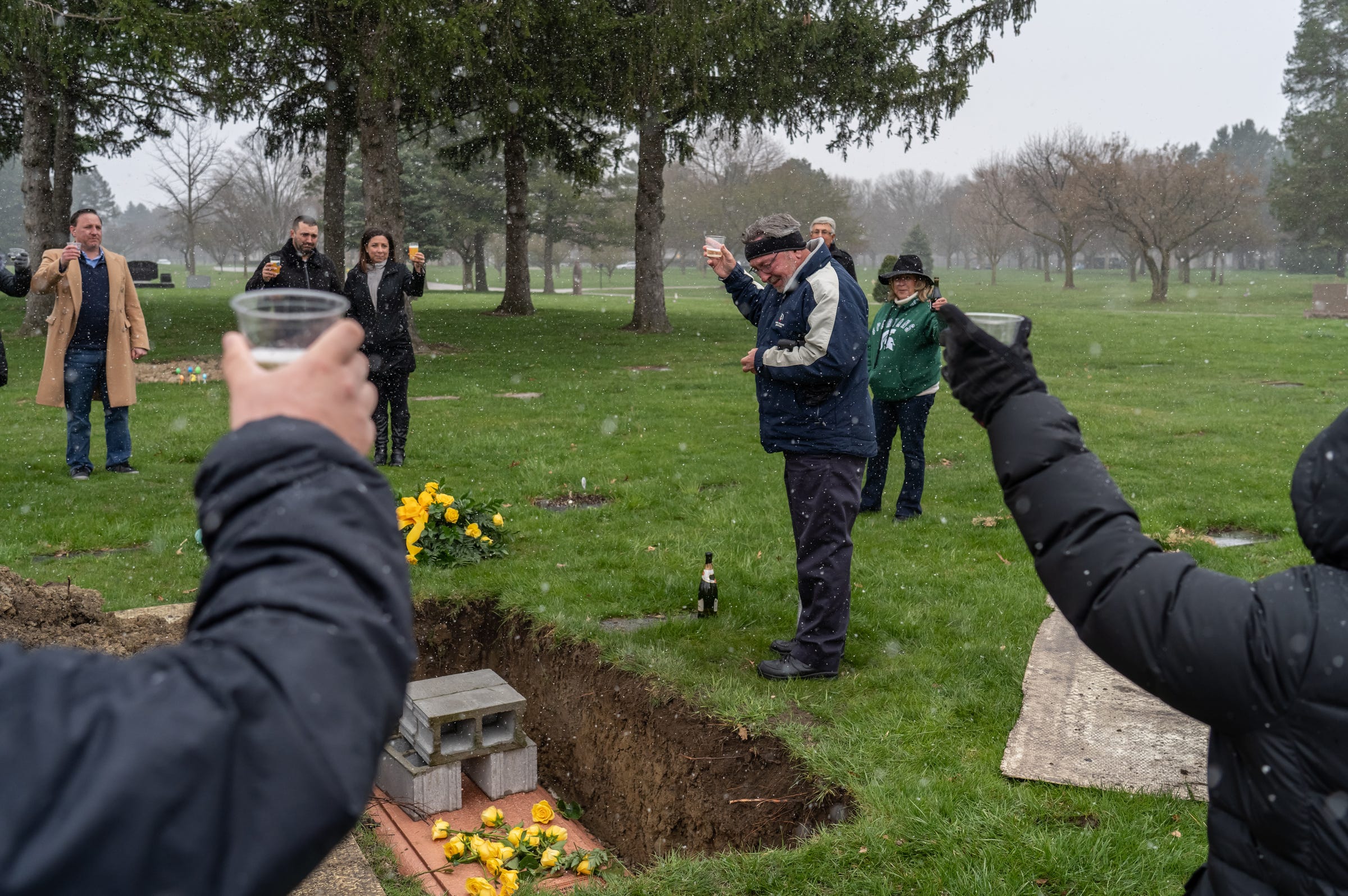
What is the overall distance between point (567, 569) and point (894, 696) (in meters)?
2.52

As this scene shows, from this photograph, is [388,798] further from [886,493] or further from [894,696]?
[886,493]

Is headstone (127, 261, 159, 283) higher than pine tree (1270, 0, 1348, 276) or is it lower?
lower

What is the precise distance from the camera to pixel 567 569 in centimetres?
668

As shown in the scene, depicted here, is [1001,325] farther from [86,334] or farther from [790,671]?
[86,334]

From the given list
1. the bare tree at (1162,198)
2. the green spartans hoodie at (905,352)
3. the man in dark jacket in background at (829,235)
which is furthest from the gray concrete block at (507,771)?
the bare tree at (1162,198)

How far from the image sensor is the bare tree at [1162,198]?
141 ft

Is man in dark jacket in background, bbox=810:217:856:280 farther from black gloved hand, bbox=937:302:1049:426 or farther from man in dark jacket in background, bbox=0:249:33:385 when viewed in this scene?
black gloved hand, bbox=937:302:1049:426

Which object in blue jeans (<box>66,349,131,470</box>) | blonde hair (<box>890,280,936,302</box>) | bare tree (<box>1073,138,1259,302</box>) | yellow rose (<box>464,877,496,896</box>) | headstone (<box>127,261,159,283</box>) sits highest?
bare tree (<box>1073,138,1259,302</box>)

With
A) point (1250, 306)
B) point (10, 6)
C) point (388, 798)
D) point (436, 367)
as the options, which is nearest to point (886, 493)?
point (388, 798)

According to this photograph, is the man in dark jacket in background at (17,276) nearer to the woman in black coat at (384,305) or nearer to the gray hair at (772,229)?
the woman in black coat at (384,305)

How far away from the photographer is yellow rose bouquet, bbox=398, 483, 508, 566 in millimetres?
6625

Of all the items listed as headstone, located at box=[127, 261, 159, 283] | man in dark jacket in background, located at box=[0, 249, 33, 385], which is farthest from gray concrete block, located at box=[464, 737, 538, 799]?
headstone, located at box=[127, 261, 159, 283]

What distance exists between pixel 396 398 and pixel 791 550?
13.7 feet

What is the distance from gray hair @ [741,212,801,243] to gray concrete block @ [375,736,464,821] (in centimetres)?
296
